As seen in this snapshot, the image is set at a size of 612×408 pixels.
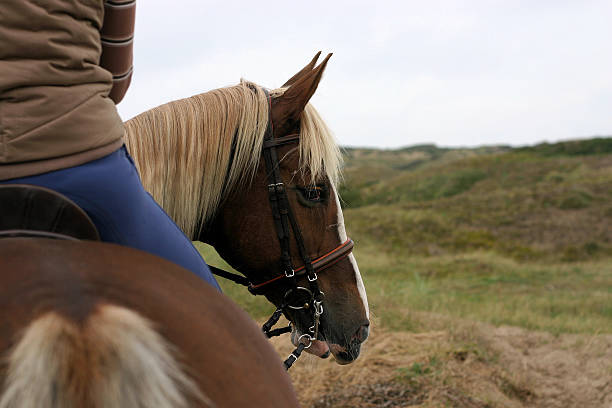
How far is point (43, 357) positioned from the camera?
0.88 m

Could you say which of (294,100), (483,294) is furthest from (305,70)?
(483,294)

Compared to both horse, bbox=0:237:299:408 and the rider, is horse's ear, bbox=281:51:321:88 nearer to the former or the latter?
the rider

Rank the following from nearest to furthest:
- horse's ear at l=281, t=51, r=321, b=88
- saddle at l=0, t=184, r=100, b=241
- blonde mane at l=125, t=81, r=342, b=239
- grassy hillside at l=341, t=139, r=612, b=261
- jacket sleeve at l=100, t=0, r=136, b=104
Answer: saddle at l=0, t=184, r=100, b=241 < jacket sleeve at l=100, t=0, r=136, b=104 < blonde mane at l=125, t=81, r=342, b=239 < horse's ear at l=281, t=51, r=321, b=88 < grassy hillside at l=341, t=139, r=612, b=261

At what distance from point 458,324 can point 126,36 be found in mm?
6032

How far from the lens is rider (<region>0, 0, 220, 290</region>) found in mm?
1202

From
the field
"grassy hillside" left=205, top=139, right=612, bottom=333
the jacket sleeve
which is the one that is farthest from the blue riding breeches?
"grassy hillside" left=205, top=139, right=612, bottom=333

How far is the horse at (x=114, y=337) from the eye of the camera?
0.89 metres

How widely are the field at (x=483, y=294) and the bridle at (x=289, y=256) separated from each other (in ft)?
1.53

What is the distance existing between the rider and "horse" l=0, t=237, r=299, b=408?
19 cm

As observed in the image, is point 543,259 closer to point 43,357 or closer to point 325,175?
point 325,175

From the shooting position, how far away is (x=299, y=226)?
2.22 metres

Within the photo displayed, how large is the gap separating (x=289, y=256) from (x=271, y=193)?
288 millimetres

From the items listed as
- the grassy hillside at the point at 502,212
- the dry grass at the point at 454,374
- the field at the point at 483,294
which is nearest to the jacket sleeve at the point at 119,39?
the field at the point at 483,294

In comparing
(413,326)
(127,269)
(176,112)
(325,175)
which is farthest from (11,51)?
(413,326)
